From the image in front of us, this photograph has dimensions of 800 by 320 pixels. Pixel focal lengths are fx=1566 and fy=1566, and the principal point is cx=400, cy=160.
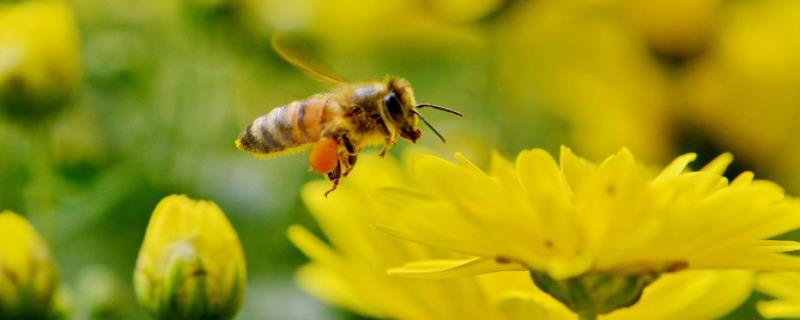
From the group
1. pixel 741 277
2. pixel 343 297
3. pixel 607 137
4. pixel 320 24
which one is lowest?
pixel 343 297

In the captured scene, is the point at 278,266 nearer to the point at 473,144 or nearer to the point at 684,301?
the point at 473,144

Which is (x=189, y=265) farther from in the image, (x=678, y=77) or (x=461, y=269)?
(x=678, y=77)

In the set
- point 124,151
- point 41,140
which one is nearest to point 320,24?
point 124,151

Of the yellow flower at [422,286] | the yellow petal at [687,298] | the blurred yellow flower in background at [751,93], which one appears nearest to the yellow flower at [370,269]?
the yellow flower at [422,286]

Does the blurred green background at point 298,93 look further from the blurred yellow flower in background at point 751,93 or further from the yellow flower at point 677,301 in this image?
the yellow flower at point 677,301

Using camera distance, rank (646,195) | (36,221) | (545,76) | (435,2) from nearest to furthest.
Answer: (646,195), (36,221), (435,2), (545,76)

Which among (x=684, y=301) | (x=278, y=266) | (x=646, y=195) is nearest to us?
(x=646, y=195)

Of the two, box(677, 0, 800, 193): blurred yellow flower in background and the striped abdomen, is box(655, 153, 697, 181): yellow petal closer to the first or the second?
the striped abdomen

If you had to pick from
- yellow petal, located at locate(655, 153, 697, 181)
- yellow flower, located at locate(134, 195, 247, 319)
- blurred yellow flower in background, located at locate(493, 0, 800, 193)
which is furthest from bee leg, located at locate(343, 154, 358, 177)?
blurred yellow flower in background, located at locate(493, 0, 800, 193)
